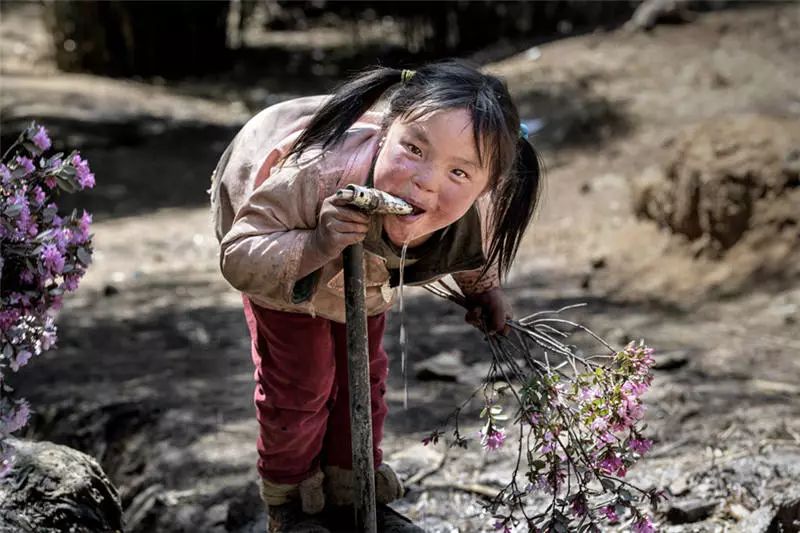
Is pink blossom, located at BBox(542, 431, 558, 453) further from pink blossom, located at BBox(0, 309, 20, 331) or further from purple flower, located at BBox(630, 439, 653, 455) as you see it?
pink blossom, located at BBox(0, 309, 20, 331)

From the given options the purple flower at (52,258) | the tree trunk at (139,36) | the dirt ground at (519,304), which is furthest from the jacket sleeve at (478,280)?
the tree trunk at (139,36)

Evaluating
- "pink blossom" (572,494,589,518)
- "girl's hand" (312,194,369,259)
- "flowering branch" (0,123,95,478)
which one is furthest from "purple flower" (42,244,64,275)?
"pink blossom" (572,494,589,518)

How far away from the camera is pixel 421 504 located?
10.5 ft

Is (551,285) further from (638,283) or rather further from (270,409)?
(270,409)

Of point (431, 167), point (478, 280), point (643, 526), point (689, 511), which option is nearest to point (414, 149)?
point (431, 167)

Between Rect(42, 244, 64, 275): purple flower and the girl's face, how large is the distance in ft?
2.01

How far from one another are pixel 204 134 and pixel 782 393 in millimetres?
6211

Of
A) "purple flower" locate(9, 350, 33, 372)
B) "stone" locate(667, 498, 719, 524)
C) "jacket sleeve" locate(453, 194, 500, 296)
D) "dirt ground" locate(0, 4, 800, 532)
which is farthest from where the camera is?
"dirt ground" locate(0, 4, 800, 532)

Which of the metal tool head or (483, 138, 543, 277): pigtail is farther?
(483, 138, 543, 277): pigtail

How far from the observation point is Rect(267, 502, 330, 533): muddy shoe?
8.63 ft

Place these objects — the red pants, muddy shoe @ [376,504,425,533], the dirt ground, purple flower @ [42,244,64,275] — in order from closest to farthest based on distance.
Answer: purple flower @ [42,244,64,275] < the red pants < muddy shoe @ [376,504,425,533] < the dirt ground

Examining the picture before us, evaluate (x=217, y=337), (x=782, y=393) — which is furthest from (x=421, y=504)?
(x=217, y=337)

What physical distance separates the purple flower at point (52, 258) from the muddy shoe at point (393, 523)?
42.7 inches

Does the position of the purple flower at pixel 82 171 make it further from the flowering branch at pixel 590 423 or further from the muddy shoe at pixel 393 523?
the muddy shoe at pixel 393 523
